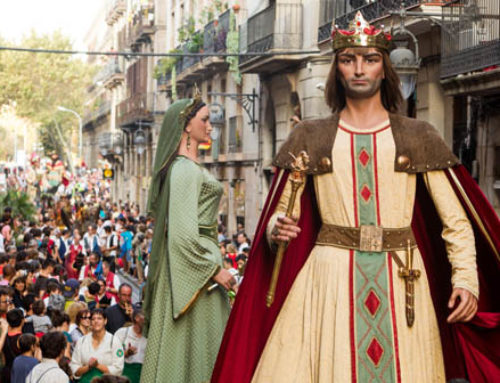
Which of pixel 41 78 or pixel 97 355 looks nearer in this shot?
pixel 97 355

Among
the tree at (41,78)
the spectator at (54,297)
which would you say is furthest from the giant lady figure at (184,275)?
the tree at (41,78)

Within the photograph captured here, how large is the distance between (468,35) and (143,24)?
1369 inches

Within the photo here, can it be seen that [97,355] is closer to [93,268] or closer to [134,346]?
[134,346]

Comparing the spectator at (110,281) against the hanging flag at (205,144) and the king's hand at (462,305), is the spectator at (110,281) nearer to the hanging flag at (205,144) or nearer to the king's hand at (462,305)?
the hanging flag at (205,144)

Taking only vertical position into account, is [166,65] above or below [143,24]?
below

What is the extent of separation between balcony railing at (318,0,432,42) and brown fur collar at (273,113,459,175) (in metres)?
10.7

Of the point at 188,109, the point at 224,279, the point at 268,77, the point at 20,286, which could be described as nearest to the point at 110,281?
the point at 20,286

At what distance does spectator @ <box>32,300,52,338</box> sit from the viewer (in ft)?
29.9

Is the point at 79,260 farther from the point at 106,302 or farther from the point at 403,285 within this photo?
the point at 403,285

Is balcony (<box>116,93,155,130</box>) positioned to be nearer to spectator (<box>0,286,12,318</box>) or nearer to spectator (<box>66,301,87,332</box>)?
spectator (<box>66,301,87,332</box>)

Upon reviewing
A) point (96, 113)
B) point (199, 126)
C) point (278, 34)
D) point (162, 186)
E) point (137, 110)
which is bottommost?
point (162, 186)

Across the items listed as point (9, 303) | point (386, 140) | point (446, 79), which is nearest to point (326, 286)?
point (386, 140)

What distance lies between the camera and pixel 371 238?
14.9ft

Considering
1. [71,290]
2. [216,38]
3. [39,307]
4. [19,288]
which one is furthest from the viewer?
[216,38]
